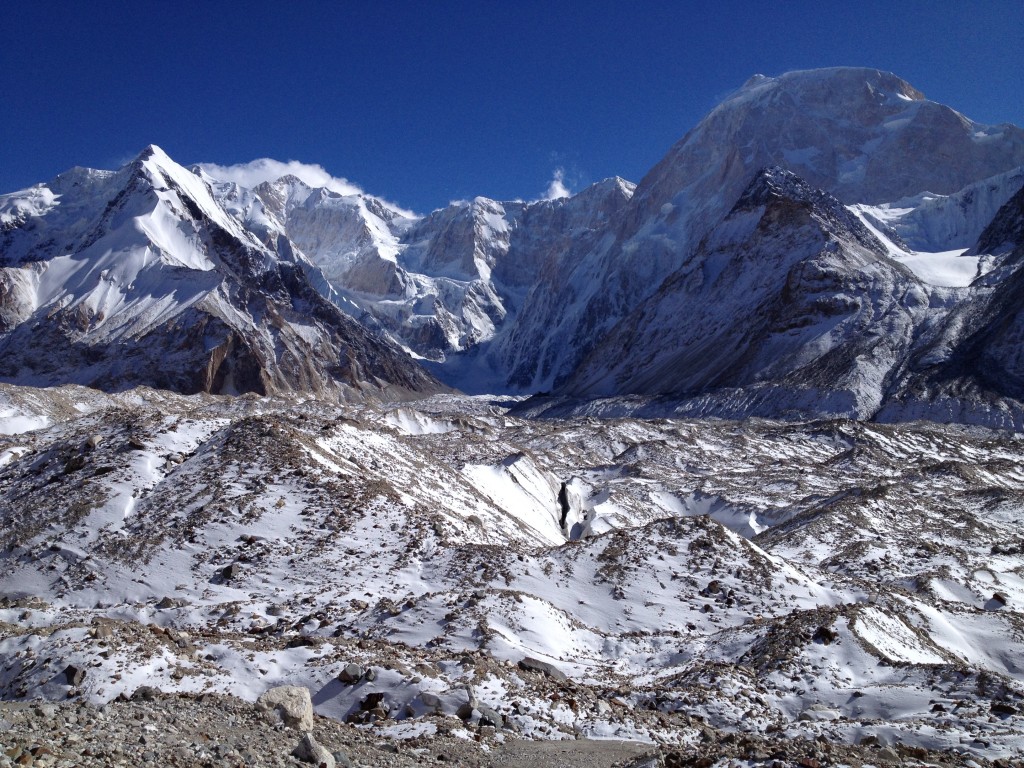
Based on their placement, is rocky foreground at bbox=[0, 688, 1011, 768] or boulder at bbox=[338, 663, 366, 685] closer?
rocky foreground at bbox=[0, 688, 1011, 768]

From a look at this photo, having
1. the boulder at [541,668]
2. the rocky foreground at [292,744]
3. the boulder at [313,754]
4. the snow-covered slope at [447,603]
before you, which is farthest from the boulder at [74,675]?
the boulder at [541,668]

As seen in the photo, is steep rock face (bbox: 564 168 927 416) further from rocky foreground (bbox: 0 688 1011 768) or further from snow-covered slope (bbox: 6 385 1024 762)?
rocky foreground (bbox: 0 688 1011 768)

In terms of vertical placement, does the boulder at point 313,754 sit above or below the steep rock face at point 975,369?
below

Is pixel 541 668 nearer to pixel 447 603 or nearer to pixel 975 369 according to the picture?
pixel 447 603

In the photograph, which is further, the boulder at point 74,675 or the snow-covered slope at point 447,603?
the snow-covered slope at point 447,603

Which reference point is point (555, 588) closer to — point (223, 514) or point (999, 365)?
point (223, 514)

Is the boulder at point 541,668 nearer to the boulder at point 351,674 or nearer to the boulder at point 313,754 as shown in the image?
the boulder at point 351,674

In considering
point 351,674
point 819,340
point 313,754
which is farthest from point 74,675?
point 819,340

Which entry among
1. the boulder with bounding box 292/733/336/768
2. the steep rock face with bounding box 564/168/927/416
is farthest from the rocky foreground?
the steep rock face with bounding box 564/168/927/416
